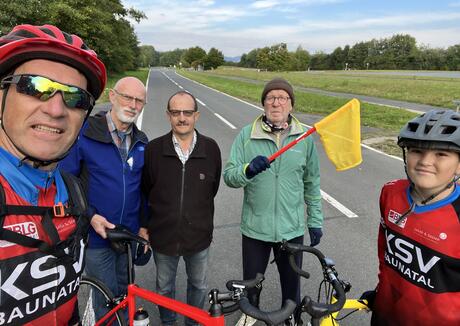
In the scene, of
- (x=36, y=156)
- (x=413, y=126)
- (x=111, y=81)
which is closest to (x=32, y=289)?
(x=36, y=156)

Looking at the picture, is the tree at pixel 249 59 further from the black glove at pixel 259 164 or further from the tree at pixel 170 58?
the black glove at pixel 259 164

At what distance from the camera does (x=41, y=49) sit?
1.28 m

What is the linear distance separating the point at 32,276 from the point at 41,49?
2.92 feet

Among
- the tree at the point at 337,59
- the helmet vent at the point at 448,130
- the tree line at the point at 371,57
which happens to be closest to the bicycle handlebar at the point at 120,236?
the helmet vent at the point at 448,130

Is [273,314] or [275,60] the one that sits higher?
[275,60]

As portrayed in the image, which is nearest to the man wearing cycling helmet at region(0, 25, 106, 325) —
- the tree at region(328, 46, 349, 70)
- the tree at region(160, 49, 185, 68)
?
the tree at region(328, 46, 349, 70)

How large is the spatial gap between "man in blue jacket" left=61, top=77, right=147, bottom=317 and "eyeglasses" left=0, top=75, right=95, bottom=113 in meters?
1.23

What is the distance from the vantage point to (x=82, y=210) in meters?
1.53

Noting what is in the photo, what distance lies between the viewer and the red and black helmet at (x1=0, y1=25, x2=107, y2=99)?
1254mm

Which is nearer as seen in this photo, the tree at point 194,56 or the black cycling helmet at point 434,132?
the black cycling helmet at point 434,132

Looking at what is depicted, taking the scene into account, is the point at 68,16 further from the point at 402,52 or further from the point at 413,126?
the point at 402,52

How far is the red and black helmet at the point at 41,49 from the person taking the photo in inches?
49.4

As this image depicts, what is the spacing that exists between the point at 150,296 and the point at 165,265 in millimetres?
667

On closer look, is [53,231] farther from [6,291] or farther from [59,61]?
[59,61]
